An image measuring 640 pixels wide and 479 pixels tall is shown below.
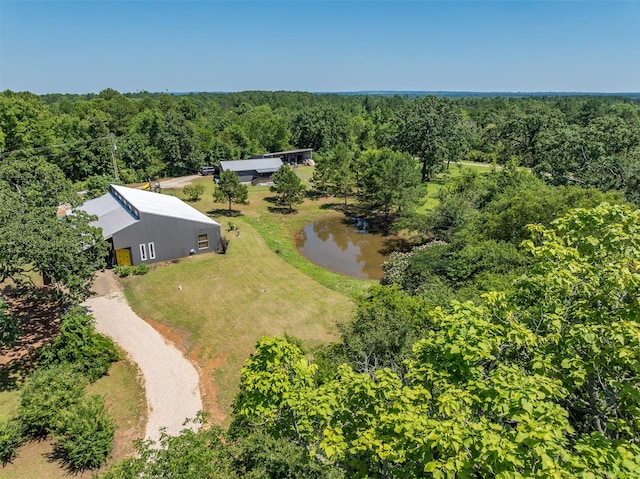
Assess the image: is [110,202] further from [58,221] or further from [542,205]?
[542,205]

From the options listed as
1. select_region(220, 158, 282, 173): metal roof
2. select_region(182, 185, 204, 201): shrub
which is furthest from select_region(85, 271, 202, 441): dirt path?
select_region(220, 158, 282, 173): metal roof

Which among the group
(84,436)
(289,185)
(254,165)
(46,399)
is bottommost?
(84,436)

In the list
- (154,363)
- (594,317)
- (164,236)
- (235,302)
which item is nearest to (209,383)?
(154,363)

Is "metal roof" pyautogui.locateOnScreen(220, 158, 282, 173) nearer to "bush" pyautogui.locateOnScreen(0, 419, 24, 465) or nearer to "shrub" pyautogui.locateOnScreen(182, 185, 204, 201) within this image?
"shrub" pyautogui.locateOnScreen(182, 185, 204, 201)

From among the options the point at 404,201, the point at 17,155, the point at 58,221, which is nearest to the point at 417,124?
the point at 404,201

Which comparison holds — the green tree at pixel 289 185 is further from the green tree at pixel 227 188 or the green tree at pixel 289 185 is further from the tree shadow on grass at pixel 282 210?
the green tree at pixel 227 188

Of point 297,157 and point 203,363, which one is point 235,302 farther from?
point 297,157
